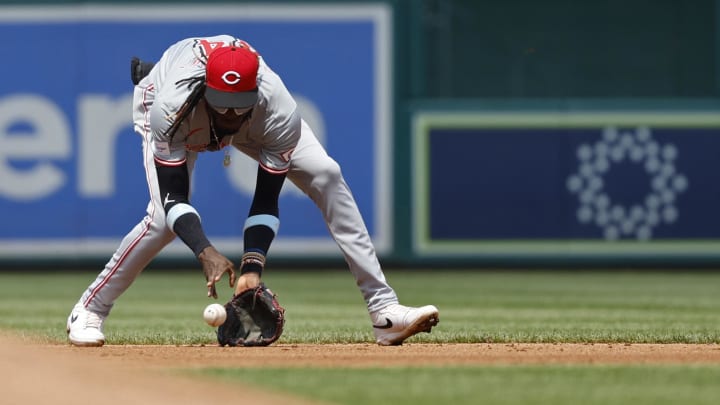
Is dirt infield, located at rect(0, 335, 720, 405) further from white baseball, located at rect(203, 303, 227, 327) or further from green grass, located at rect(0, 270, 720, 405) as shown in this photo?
green grass, located at rect(0, 270, 720, 405)

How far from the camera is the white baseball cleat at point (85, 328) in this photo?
21.6 feet

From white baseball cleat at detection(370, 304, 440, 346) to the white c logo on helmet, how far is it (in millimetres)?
1314

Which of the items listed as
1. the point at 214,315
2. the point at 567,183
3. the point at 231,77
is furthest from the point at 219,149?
the point at 567,183

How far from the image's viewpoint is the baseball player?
6055mm

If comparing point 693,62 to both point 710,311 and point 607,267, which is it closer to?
point 607,267

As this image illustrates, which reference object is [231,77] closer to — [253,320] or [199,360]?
[199,360]

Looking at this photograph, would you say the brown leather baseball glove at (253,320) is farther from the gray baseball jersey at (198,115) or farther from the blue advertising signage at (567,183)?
the blue advertising signage at (567,183)

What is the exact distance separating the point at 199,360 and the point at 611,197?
338 inches

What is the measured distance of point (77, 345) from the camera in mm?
6617

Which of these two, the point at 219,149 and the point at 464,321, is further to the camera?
the point at 464,321

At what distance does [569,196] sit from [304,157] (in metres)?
7.71

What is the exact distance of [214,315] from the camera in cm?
614

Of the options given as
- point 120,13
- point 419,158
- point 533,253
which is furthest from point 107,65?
point 533,253

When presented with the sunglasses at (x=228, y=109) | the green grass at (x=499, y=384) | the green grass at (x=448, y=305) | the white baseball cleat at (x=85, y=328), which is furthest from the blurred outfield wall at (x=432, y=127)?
the green grass at (x=499, y=384)
